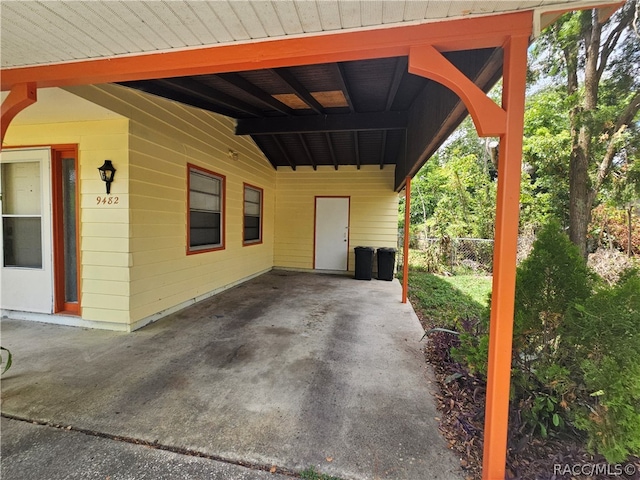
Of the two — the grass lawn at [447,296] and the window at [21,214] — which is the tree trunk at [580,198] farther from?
the window at [21,214]

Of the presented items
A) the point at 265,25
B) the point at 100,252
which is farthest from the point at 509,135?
the point at 100,252

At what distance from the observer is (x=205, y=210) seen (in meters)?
4.94

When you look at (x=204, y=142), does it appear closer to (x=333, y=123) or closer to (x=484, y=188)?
(x=333, y=123)

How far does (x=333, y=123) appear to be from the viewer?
518 centimetres

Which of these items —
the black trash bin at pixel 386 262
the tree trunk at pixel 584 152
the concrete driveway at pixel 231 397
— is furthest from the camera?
the black trash bin at pixel 386 262

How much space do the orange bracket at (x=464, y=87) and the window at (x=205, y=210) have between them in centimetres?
386

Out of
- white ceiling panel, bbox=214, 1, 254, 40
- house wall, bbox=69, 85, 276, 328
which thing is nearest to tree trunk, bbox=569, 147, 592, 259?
white ceiling panel, bbox=214, 1, 254, 40

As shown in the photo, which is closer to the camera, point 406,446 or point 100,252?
point 406,446

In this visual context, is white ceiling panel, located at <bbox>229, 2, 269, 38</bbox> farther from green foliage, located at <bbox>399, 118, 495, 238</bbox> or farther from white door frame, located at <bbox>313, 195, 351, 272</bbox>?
green foliage, located at <bbox>399, 118, 495, 238</bbox>

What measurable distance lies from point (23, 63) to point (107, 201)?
1.59m

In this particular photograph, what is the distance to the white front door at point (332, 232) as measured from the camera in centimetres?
788

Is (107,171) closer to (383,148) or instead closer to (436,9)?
(436,9)

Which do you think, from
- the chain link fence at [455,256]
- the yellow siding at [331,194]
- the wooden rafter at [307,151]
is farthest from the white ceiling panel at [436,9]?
the chain link fence at [455,256]

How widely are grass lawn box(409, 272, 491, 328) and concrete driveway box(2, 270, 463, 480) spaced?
853 millimetres
